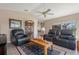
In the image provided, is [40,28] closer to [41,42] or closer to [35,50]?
[41,42]

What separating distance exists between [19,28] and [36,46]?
1.71 feet

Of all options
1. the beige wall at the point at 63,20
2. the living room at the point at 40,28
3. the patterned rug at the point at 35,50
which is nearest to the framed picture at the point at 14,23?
the living room at the point at 40,28

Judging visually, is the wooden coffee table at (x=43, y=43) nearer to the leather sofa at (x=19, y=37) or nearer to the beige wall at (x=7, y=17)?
the leather sofa at (x=19, y=37)

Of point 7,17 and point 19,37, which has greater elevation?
point 7,17

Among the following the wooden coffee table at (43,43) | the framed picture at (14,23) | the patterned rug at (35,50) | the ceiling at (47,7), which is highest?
the ceiling at (47,7)

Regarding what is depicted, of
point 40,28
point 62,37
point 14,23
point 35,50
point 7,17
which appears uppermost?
point 7,17

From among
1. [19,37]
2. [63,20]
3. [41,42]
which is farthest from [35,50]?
[63,20]

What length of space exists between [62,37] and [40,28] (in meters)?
0.50

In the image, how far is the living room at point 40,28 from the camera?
6.30ft

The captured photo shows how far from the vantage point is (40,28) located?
2.05m

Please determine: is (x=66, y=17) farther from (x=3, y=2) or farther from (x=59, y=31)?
(x=3, y=2)

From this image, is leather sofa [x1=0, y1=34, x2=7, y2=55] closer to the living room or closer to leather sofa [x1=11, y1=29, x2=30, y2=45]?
the living room

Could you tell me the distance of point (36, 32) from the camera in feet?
6.75
